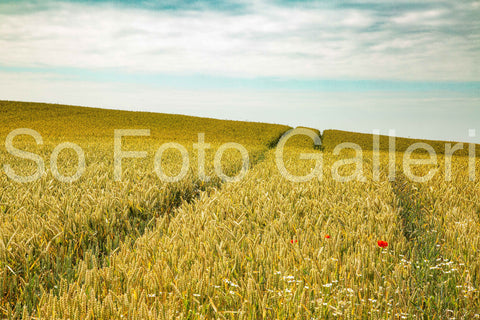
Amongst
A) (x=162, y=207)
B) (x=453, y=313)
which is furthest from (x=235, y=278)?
(x=162, y=207)

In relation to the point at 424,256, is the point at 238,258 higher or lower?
higher

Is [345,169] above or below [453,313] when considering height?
above

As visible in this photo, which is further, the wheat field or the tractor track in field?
the tractor track in field

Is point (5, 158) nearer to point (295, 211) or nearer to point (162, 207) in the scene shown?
point (162, 207)

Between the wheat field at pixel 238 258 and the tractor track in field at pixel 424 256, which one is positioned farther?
the tractor track in field at pixel 424 256

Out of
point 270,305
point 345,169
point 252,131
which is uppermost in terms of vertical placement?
point 252,131

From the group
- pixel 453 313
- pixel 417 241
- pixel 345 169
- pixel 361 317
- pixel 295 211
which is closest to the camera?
pixel 361 317

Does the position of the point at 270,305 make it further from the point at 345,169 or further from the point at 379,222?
the point at 345,169

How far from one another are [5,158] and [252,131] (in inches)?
877

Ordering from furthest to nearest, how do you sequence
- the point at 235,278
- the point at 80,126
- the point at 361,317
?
the point at 80,126, the point at 235,278, the point at 361,317

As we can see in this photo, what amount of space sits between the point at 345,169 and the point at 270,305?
257 inches

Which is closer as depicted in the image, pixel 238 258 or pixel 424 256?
pixel 238 258

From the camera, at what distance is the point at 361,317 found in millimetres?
1838

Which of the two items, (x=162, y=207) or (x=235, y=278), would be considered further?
(x=162, y=207)
